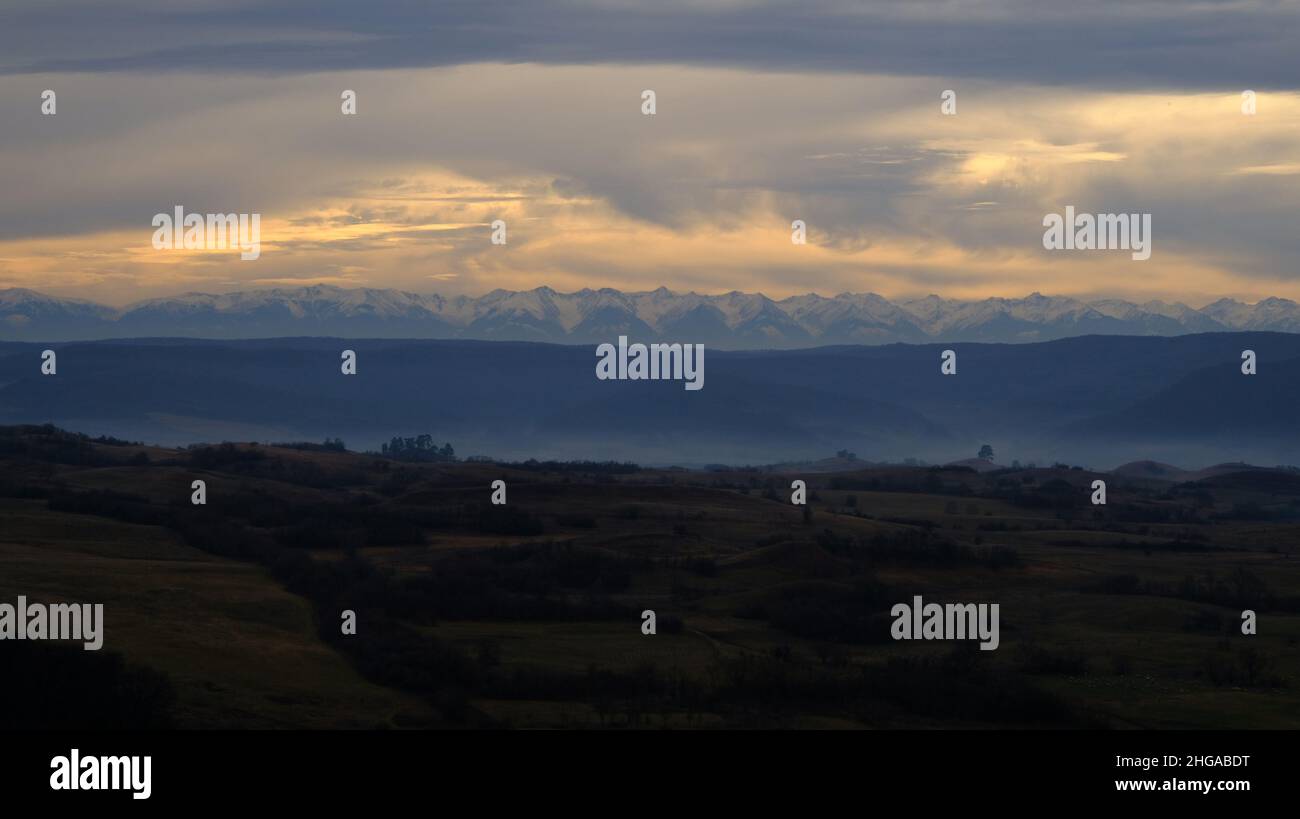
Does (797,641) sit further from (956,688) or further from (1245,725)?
(1245,725)

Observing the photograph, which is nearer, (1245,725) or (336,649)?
(1245,725)

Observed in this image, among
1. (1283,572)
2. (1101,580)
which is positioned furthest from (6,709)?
(1283,572)
